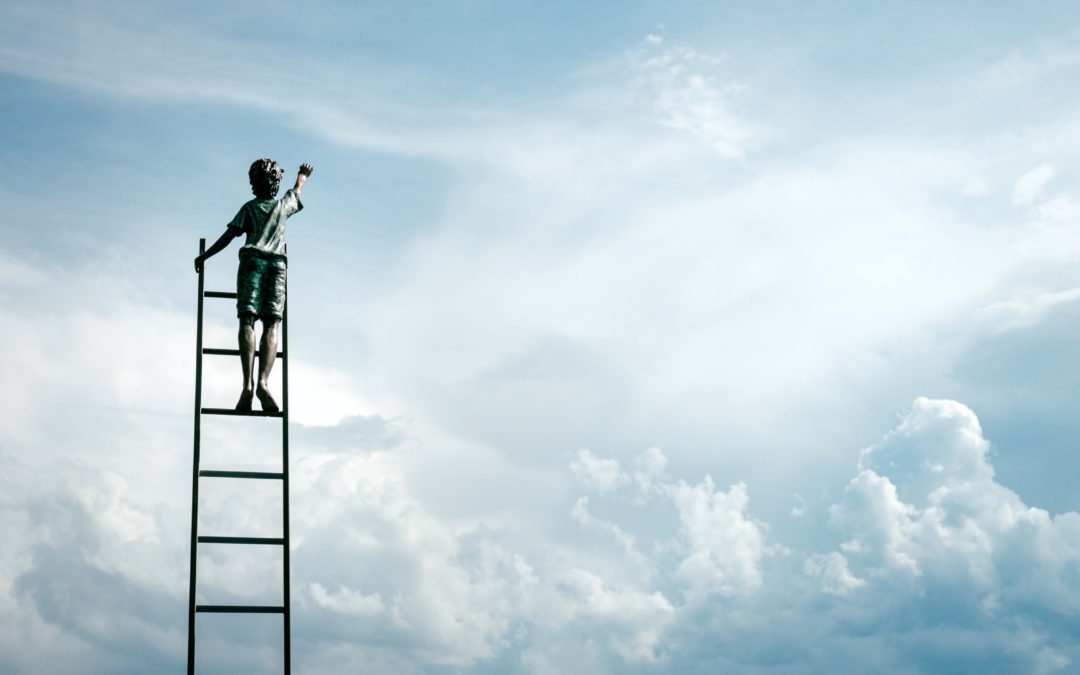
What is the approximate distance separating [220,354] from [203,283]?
998 mm

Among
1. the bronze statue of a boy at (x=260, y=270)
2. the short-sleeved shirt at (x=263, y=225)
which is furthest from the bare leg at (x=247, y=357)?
the short-sleeved shirt at (x=263, y=225)

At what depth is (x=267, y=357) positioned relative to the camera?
1544 centimetres

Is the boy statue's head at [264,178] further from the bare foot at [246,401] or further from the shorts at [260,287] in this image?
the bare foot at [246,401]

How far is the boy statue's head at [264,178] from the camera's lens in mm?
15906

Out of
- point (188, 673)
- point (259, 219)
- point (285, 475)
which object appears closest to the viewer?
point (188, 673)

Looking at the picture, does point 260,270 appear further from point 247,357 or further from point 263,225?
point 247,357

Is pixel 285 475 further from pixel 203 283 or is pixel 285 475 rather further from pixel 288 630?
pixel 203 283

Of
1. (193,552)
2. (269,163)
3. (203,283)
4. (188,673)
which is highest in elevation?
(269,163)

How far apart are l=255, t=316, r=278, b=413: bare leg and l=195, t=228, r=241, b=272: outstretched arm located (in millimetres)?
1122

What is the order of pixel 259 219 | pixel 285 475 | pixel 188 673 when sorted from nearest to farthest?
1. pixel 188 673
2. pixel 285 475
3. pixel 259 219

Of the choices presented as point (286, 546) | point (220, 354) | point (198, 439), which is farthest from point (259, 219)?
point (286, 546)

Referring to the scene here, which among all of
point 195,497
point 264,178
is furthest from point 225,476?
point 264,178

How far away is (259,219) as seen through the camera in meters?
15.7

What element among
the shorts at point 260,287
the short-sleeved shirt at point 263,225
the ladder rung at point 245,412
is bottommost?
the ladder rung at point 245,412
